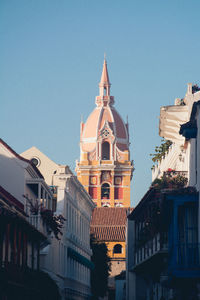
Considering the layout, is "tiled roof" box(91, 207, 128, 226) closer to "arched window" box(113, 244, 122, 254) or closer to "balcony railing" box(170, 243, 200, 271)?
"arched window" box(113, 244, 122, 254)

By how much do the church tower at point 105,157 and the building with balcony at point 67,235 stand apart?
202 feet

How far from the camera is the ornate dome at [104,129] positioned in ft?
427

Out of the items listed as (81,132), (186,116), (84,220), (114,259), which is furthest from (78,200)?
(81,132)

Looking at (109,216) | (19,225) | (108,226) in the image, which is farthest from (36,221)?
(109,216)

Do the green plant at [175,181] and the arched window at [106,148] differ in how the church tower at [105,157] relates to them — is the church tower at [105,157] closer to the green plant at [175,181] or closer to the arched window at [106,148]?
the arched window at [106,148]

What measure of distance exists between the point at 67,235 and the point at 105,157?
270ft

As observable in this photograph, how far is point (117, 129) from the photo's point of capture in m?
132

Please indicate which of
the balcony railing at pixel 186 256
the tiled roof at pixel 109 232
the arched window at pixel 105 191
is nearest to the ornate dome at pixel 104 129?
the arched window at pixel 105 191

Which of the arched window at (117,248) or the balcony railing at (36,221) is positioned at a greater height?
the arched window at (117,248)

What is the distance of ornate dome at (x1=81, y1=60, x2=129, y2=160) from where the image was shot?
130 meters

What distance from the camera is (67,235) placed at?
4991cm

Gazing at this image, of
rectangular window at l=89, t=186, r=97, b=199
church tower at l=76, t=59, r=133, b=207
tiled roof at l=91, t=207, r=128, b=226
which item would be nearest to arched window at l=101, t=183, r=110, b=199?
church tower at l=76, t=59, r=133, b=207

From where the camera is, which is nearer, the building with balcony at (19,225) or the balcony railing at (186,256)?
the balcony railing at (186,256)

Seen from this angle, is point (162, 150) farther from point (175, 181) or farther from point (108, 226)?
point (108, 226)
